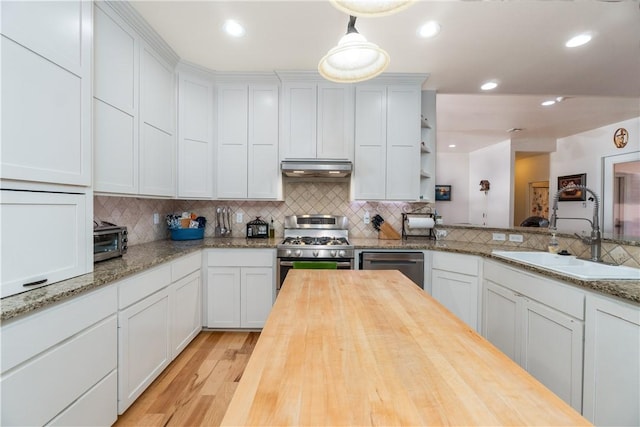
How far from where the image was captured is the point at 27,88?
1154 millimetres

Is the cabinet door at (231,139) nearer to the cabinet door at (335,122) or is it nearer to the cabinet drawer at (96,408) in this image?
the cabinet door at (335,122)

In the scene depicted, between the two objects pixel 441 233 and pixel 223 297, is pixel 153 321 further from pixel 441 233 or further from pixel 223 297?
pixel 441 233

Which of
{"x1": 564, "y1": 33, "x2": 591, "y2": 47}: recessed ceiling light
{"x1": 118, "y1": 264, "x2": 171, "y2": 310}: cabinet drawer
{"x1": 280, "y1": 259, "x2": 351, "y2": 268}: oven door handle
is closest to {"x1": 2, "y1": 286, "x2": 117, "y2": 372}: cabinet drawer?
{"x1": 118, "y1": 264, "x2": 171, "y2": 310}: cabinet drawer

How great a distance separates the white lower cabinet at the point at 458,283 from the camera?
245cm

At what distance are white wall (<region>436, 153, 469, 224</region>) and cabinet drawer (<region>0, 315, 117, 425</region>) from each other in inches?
298

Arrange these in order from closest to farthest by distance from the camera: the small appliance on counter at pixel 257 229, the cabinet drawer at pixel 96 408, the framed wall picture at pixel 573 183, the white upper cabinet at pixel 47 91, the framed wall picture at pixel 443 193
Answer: the white upper cabinet at pixel 47 91 → the cabinet drawer at pixel 96 408 → the small appliance on counter at pixel 257 229 → the framed wall picture at pixel 573 183 → the framed wall picture at pixel 443 193

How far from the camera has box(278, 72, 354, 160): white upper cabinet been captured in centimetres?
296

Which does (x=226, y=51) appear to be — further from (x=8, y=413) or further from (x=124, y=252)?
(x=8, y=413)

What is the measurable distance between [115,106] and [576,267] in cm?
346

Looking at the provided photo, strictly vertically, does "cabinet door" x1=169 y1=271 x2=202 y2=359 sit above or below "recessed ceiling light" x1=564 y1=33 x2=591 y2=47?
below

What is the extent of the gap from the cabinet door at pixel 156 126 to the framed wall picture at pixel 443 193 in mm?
6585

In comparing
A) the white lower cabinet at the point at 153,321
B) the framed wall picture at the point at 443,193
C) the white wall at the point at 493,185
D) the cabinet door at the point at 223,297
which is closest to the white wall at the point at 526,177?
the white wall at the point at 493,185

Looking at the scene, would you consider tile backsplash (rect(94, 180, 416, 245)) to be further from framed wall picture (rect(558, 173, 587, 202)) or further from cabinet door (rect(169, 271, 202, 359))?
framed wall picture (rect(558, 173, 587, 202))

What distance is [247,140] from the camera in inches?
117
